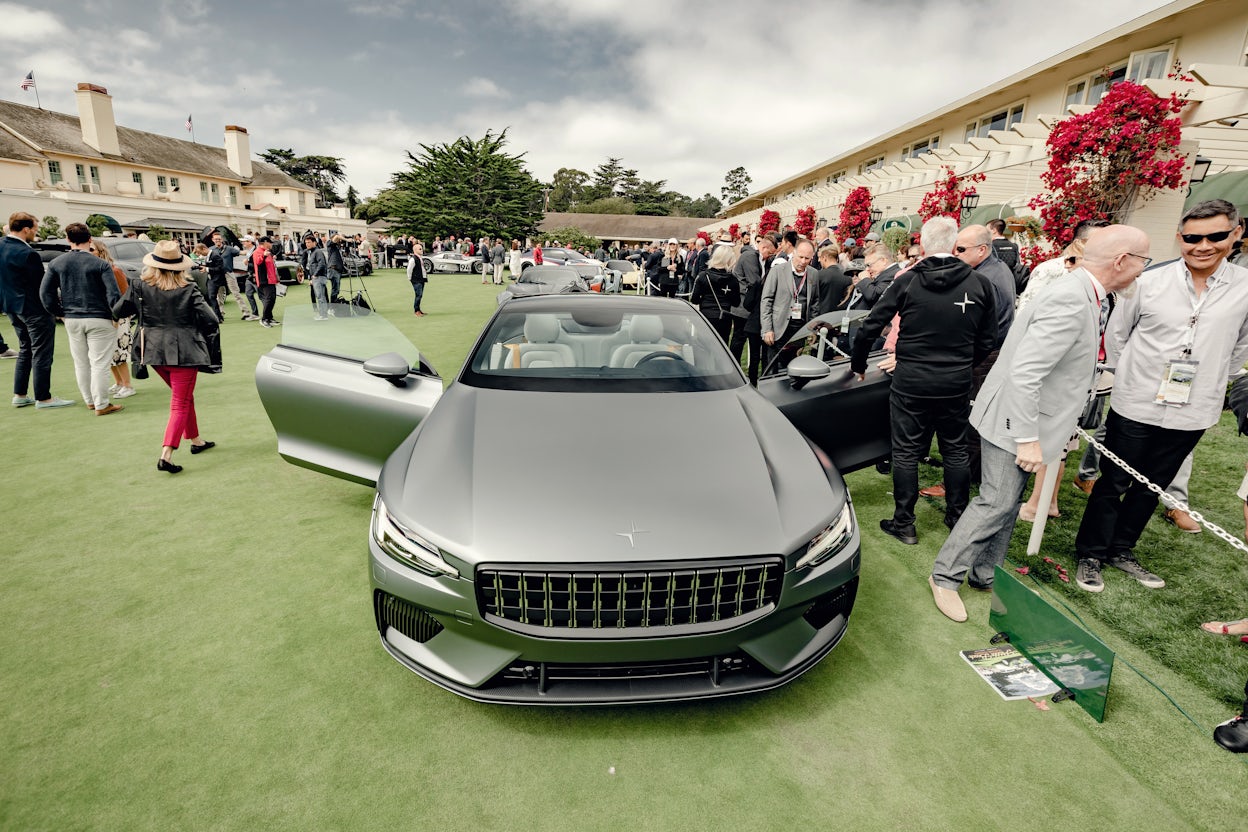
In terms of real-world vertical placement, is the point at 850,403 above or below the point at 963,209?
below

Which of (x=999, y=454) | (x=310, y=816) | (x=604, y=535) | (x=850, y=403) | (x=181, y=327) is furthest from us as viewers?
(x=181, y=327)

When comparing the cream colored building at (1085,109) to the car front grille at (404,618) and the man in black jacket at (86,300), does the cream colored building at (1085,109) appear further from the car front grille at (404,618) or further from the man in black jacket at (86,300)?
the man in black jacket at (86,300)

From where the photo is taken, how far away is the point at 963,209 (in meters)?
13.9

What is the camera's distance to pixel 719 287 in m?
7.50

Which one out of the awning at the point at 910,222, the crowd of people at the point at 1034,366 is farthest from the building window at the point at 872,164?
the crowd of people at the point at 1034,366

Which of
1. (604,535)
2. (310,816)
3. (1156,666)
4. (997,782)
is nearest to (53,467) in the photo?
(310,816)

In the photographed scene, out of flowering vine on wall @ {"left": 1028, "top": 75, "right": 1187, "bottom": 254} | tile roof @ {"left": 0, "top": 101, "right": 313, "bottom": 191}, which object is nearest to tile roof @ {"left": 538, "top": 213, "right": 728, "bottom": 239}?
tile roof @ {"left": 0, "top": 101, "right": 313, "bottom": 191}

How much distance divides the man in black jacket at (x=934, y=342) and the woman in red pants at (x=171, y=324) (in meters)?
4.76

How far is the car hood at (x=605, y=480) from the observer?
1992mm

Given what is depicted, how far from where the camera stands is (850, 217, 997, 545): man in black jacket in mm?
3232

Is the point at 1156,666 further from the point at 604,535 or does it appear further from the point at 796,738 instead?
the point at 604,535

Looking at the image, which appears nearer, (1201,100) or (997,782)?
(997,782)

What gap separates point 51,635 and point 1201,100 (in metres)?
13.1

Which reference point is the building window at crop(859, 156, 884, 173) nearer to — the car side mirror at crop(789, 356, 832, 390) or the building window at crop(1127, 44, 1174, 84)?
the building window at crop(1127, 44, 1174, 84)
